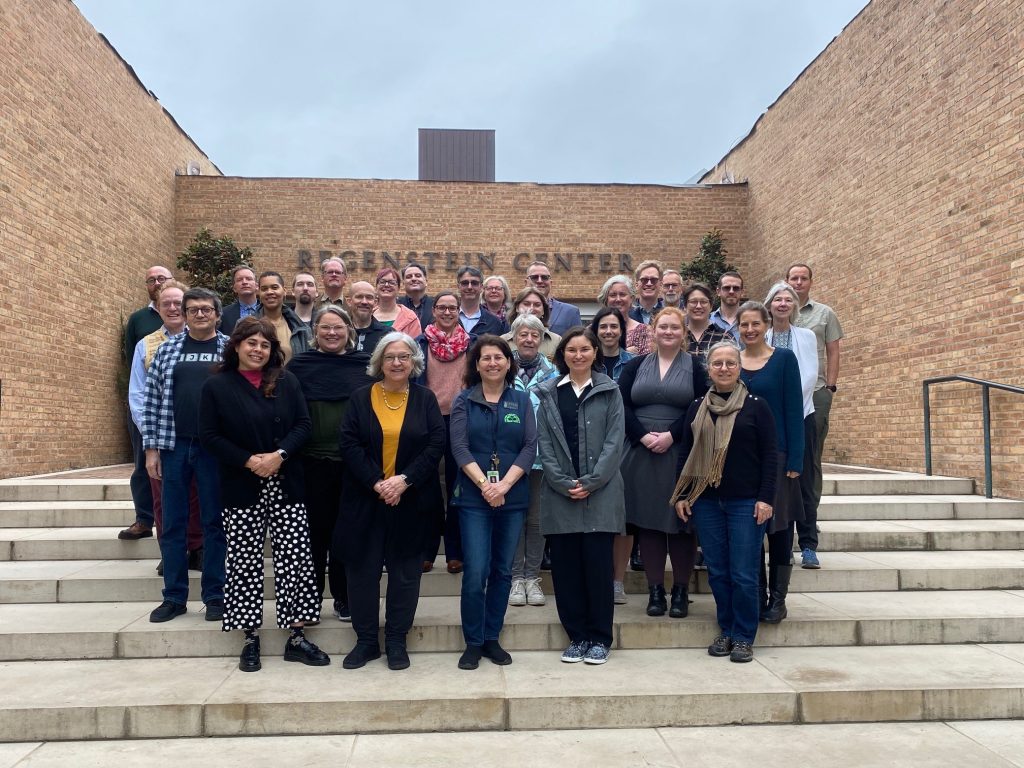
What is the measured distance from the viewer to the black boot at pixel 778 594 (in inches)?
159

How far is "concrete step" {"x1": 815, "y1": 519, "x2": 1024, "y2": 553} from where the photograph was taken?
553cm

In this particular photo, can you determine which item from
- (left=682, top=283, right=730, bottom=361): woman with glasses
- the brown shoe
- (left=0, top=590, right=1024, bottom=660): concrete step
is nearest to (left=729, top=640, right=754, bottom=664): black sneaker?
(left=0, top=590, right=1024, bottom=660): concrete step

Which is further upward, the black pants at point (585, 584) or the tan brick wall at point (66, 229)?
the tan brick wall at point (66, 229)

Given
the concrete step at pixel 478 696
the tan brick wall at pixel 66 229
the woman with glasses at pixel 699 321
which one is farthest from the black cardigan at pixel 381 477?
the tan brick wall at pixel 66 229

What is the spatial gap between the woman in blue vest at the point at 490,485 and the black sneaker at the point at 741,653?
110 cm

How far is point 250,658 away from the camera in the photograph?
3.67 meters

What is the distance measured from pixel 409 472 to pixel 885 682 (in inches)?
93.1

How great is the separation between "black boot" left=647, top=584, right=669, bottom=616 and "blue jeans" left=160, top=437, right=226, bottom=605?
2302mm

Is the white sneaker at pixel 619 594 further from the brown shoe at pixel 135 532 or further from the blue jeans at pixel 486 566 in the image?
the brown shoe at pixel 135 532

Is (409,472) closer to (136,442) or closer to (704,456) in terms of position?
(704,456)

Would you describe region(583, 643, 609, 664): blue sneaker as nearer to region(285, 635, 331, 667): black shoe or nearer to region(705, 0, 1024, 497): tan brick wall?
region(285, 635, 331, 667): black shoe

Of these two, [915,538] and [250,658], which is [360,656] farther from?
[915,538]

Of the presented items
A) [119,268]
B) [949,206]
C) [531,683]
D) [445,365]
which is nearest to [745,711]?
[531,683]

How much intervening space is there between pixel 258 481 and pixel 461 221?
894cm
